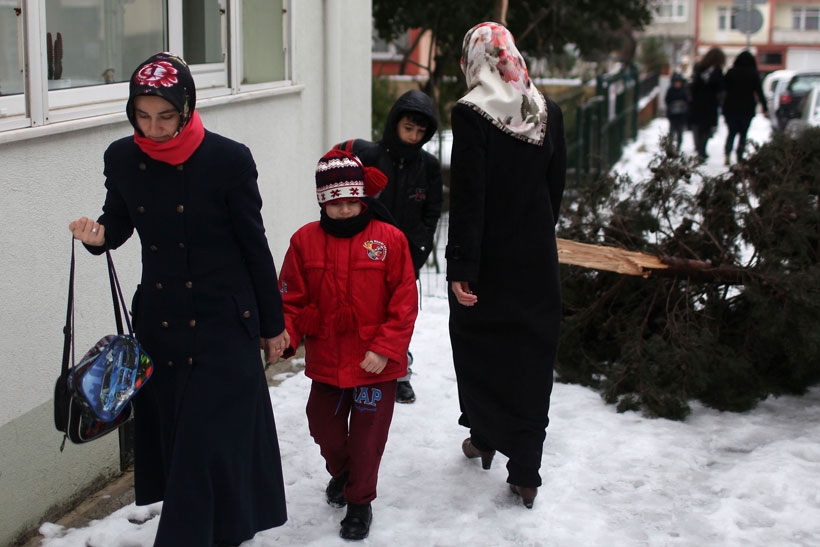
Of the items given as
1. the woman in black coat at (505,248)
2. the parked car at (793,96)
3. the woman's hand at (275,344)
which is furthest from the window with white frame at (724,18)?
the woman's hand at (275,344)

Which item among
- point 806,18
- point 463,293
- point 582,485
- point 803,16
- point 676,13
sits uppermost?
point 676,13

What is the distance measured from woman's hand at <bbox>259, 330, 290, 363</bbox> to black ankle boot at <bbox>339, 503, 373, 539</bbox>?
808mm

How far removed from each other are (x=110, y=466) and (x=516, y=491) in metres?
1.77

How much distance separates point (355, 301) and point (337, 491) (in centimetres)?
89

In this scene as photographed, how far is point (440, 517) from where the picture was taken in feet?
13.5

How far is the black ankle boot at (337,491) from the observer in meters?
4.18

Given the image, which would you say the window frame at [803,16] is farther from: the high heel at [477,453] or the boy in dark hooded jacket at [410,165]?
the high heel at [477,453]

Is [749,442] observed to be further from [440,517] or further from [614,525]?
[440,517]

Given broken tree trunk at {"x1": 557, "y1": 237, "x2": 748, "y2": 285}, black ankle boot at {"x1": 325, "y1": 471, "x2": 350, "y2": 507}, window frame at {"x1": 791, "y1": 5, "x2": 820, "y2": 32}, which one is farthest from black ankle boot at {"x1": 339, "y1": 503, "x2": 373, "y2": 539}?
window frame at {"x1": 791, "y1": 5, "x2": 820, "y2": 32}

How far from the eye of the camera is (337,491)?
418 cm

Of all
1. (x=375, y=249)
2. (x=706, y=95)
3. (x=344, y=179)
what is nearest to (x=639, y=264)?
(x=375, y=249)

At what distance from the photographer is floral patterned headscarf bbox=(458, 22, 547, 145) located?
12.8 feet

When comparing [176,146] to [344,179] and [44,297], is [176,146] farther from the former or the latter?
[44,297]


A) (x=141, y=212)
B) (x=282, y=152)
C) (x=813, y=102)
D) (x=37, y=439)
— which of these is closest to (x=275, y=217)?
(x=282, y=152)
